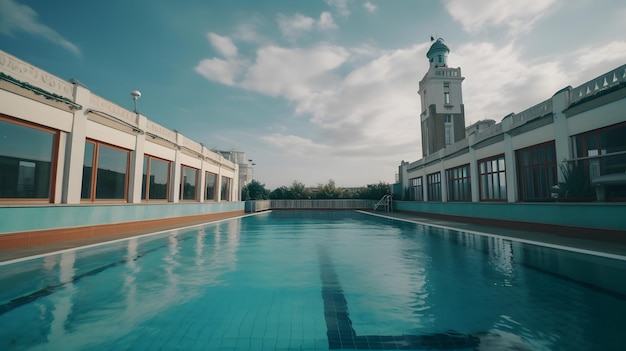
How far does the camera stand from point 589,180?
9.16 m

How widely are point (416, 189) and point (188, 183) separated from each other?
20691 mm

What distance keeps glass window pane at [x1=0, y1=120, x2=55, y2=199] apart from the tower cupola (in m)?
32.6

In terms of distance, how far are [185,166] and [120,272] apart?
43.5ft

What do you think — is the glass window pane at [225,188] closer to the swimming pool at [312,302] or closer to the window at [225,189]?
the window at [225,189]

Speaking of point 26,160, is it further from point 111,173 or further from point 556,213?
point 556,213

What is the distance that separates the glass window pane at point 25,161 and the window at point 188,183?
8.73 m

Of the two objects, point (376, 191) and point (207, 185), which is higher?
point (207, 185)

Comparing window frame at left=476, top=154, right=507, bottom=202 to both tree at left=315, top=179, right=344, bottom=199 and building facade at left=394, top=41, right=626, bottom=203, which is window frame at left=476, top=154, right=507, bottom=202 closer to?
building facade at left=394, top=41, right=626, bottom=203

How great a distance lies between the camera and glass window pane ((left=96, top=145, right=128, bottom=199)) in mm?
10547

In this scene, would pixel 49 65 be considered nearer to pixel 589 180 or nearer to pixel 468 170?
pixel 589 180

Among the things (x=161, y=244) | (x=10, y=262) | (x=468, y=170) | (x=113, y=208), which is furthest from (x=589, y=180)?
(x=113, y=208)

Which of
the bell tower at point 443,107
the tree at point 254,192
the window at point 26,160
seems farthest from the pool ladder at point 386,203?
the window at point 26,160

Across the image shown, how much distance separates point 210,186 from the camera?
21.7 metres

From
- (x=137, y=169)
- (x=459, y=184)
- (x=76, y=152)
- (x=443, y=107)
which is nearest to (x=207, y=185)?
(x=137, y=169)
